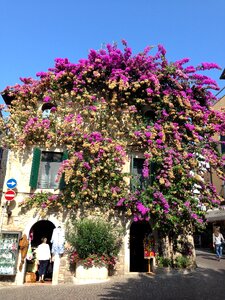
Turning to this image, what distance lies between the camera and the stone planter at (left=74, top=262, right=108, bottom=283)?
31.9 feet

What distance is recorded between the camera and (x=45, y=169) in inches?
468

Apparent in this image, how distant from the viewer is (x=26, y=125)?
456 inches

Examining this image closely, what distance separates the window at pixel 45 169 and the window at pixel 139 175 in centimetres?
307

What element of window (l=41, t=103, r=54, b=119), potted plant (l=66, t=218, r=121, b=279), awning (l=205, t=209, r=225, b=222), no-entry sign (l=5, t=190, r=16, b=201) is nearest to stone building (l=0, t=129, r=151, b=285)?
no-entry sign (l=5, t=190, r=16, b=201)

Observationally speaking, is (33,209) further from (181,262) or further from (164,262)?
(181,262)

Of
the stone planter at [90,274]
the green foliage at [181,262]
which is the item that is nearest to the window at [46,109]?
the stone planter at [90,274]

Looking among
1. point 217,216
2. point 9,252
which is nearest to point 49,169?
point 9,252

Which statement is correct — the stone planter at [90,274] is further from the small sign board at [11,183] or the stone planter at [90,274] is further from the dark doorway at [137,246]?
the small sign board at [11,183]

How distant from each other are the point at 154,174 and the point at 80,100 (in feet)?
15.3

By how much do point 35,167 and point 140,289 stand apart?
20.4ft

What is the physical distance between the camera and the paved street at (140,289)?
7879 mm

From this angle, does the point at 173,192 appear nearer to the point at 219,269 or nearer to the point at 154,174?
the point at 154,174

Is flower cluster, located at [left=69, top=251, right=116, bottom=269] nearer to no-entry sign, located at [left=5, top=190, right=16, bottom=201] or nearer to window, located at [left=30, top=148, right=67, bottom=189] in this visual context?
window, located at [left=30, top=148, right=67, bottom=189]

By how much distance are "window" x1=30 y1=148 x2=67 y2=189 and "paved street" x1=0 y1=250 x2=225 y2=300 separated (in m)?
3.86
